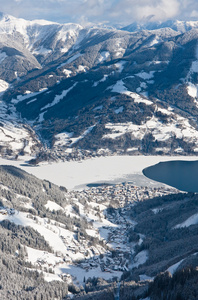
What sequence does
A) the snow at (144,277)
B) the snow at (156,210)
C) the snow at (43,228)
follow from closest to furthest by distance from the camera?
the snow at (144,277) → the snow at (43,228) → the snow at (156,210)

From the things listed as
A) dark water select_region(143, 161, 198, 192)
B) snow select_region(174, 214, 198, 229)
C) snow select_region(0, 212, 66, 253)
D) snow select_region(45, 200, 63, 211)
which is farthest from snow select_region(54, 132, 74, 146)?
snow select_region(174, 214, 198, 229)

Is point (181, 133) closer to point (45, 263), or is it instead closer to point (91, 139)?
point (91, 139)

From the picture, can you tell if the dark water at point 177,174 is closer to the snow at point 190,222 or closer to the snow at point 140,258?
the snow at point 190,222

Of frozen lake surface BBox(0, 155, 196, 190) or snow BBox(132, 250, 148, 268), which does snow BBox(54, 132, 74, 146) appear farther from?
snow BBox(132, 250, 148, 268)

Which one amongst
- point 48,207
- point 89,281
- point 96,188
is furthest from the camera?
point 96,188

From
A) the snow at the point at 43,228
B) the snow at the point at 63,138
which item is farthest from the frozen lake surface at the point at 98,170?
the snow at the point at 43,228

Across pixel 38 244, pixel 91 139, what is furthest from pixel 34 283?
pixel 91 139

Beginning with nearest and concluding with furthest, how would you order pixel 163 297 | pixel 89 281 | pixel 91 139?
pixel 163 297
pixel 89 281
pixel 91 139
